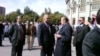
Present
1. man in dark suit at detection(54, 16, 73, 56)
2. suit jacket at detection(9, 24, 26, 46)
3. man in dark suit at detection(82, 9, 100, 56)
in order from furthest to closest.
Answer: suit jacket at detection(9, 24, 26, 46) → man in dark suit at detection(54, 16, 73, 56) → man in dark suit at detection(82, 9, 100, 56)

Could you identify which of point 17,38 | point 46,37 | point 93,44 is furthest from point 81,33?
point 93,44

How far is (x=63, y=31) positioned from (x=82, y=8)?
215 feet

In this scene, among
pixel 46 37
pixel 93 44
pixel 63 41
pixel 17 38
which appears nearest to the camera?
pixel 93 44

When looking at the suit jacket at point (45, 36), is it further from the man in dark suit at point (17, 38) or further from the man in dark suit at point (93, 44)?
the man in dark suit at point (93, 44)

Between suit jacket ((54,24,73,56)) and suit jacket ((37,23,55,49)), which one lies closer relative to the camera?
suit jacket ((54,24,73,56))

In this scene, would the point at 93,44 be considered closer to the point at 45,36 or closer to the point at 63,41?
the point at 63,41

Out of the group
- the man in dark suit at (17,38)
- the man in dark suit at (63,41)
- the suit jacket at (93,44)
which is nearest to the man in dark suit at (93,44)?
the suit jacket at (93,44)

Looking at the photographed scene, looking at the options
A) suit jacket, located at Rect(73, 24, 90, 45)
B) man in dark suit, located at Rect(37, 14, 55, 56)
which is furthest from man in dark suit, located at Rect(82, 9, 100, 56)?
suit jacket, located at Rect(73, 24, 90, 45)

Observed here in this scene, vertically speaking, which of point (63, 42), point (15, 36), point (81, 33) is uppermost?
point (81, 33)

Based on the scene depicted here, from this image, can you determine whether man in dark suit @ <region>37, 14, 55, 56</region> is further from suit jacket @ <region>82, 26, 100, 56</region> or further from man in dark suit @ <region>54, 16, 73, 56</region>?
suit jacket @ <region>82, 26, 100, 56</region>

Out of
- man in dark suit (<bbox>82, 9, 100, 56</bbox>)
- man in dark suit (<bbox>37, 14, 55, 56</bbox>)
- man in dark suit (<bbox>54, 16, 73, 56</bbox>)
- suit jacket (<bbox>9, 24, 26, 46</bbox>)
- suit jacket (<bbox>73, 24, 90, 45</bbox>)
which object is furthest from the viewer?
suit jacket (<bbox>9, 24, 26, 46</bbox>)

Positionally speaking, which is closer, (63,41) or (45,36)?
(63,41)

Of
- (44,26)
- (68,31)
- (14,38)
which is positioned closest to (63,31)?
(68,31)

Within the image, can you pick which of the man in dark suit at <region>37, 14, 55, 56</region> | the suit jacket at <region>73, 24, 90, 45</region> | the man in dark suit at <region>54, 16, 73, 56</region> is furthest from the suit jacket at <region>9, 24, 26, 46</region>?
the man in dark suit at <region>54, 16, 73, 56</region>
